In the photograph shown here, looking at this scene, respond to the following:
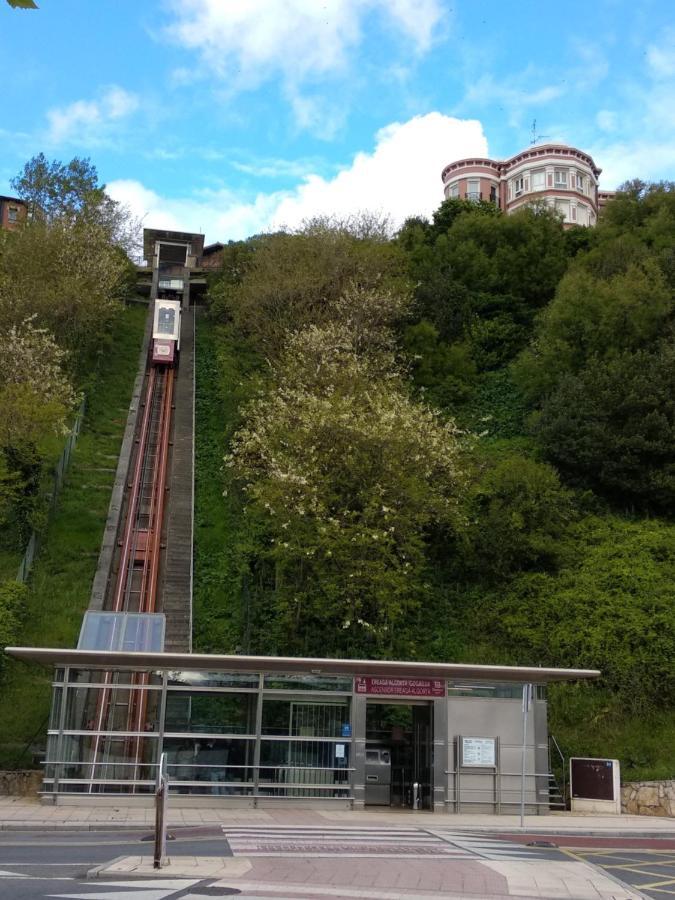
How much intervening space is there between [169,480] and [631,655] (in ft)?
75.3

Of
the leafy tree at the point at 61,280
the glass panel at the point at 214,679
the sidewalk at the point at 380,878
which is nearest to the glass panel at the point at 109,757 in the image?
the glass panel at the point at 214,679

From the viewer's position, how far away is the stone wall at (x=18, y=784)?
2169 cm

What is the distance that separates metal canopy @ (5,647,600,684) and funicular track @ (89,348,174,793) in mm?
1113

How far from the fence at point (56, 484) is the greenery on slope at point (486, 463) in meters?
6.29

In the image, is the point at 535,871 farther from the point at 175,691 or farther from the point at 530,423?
the point at 530,423

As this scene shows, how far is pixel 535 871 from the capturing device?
12.1 metres

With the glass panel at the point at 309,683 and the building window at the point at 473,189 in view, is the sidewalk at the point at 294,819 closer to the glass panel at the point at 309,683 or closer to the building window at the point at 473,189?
the glass panel at the point at 309,683

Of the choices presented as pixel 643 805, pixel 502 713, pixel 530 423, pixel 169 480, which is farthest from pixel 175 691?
pixel 530 423

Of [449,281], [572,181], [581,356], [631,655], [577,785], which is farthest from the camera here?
[572,181]

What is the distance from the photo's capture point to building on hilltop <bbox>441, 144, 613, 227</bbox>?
3494 inches

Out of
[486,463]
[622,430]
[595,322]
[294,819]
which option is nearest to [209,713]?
[294,819]

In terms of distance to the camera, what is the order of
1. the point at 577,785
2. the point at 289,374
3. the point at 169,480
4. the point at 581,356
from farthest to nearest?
the point at 581,356, the point at 169,480, the point at 289,374, the point at 577,785

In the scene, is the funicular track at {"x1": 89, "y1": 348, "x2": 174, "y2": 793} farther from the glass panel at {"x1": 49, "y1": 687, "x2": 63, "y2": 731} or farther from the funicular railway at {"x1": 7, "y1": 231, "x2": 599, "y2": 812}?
the glass panel at {"x1": 49, "y1": 687, "x2": 63, "y2": 731}

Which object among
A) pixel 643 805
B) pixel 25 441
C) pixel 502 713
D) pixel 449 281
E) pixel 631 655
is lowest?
pixel 643 805
